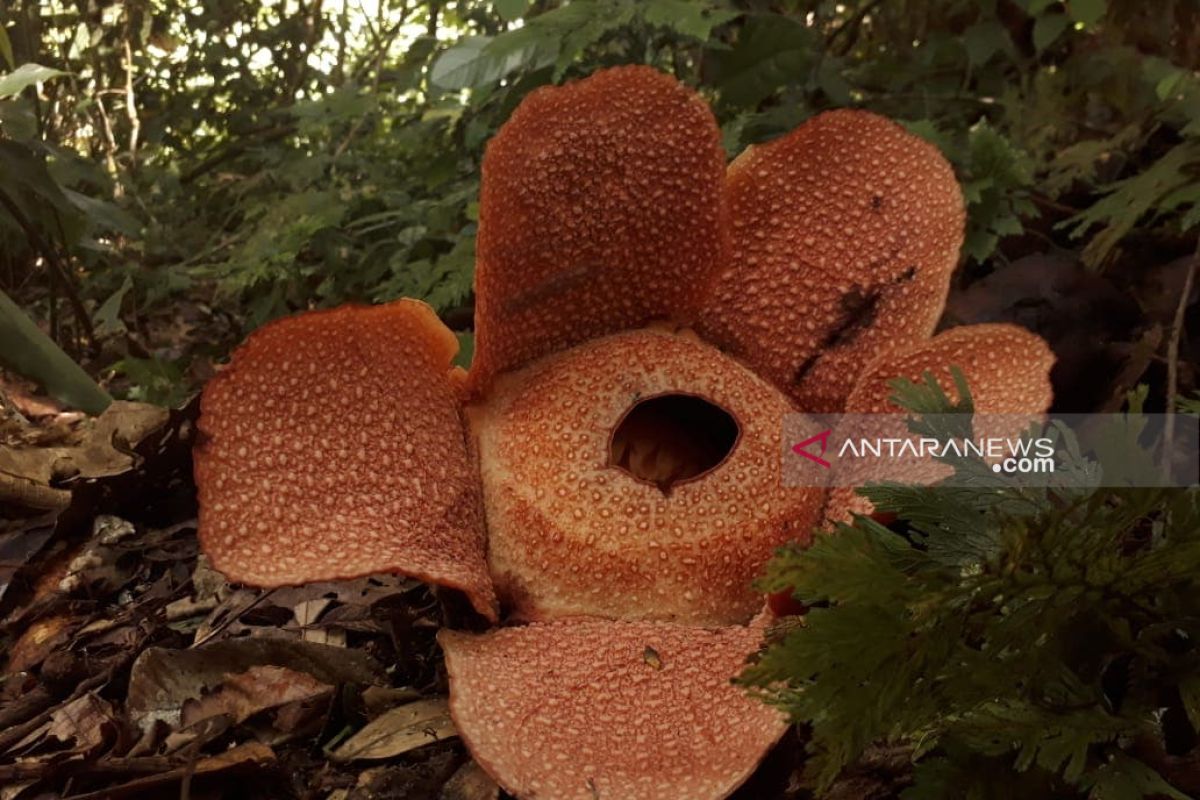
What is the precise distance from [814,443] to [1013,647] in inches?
28.7

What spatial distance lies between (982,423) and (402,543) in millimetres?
898

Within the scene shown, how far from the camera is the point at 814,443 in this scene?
1732mm

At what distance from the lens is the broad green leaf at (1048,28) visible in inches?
119

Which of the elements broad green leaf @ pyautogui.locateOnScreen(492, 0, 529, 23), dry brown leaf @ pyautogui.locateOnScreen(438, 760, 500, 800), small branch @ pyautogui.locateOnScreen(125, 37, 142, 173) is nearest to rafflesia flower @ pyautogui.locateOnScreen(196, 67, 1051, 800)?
dry brown leaf @ pyautogui.locateOnScreen(438, 760, 500, 800)

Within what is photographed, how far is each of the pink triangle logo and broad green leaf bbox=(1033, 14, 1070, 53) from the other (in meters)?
1.92

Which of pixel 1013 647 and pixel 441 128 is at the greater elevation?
pixel 1013 647

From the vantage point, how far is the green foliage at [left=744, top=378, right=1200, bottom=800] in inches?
37.9

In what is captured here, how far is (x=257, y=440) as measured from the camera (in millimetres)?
1520

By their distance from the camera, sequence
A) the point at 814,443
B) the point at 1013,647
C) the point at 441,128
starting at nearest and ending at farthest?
the point at 1013,647 → the point at 814,443 → the point at 441,128

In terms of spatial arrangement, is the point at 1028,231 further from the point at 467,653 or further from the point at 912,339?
the point at 467,653

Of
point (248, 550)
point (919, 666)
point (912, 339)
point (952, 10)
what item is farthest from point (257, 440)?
point (952, 10)

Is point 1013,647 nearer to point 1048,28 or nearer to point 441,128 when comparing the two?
point 1048,28

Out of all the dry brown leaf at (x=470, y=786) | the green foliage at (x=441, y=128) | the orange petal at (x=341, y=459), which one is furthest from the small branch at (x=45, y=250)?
the dry brown leaf at (x=470, y=786)

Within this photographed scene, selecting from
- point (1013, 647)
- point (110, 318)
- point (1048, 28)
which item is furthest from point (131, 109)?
point (1013, 647)
